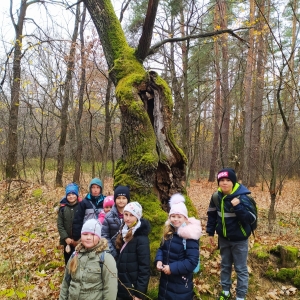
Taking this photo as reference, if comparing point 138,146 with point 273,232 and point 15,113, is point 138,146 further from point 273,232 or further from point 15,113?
point 15,113

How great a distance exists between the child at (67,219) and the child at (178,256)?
190cm

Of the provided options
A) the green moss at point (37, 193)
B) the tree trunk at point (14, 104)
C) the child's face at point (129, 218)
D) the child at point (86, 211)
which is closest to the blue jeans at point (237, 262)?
the child's face at point (129, 218)

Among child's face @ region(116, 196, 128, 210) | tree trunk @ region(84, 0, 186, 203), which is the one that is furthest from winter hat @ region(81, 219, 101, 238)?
tree trunk @ region(84, 0, 186, 203)

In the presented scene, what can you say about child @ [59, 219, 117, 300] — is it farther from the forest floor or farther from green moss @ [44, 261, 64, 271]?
green moss @ [44, 261, 64, 271]

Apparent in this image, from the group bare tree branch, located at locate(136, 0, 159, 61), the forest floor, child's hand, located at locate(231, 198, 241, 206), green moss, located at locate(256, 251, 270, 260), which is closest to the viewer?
child's hand, located at locate(231, 198, 241, 206)

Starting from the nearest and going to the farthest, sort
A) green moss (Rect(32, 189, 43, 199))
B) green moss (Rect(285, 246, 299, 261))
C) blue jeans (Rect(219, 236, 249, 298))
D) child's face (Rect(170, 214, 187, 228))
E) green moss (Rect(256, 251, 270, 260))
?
child's face (Rect(170, 214, 187, 228)) → blue jeans (Rect(219, 236, 249, 298)) → green moss (Rect(285, 246, 299, 261)) → green moss (Rect(256, 251, 270, 260)) → green moss (Rect(32, 189, 43, 199))

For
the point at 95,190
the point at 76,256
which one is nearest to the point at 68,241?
the point at 95,190

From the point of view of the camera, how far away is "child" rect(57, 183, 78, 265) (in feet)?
14.1

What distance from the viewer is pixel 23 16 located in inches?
470

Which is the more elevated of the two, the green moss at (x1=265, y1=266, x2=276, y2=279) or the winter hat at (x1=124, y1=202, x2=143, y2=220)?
the winter hat at (x1=124, y1=202, x2=143, y2=220)

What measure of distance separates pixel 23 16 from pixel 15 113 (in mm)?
4512

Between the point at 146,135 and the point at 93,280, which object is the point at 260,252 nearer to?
the point at 146,135

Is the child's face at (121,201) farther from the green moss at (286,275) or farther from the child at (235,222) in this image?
the green moss at (286,275)

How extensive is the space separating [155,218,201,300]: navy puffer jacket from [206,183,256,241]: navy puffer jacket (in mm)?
604
